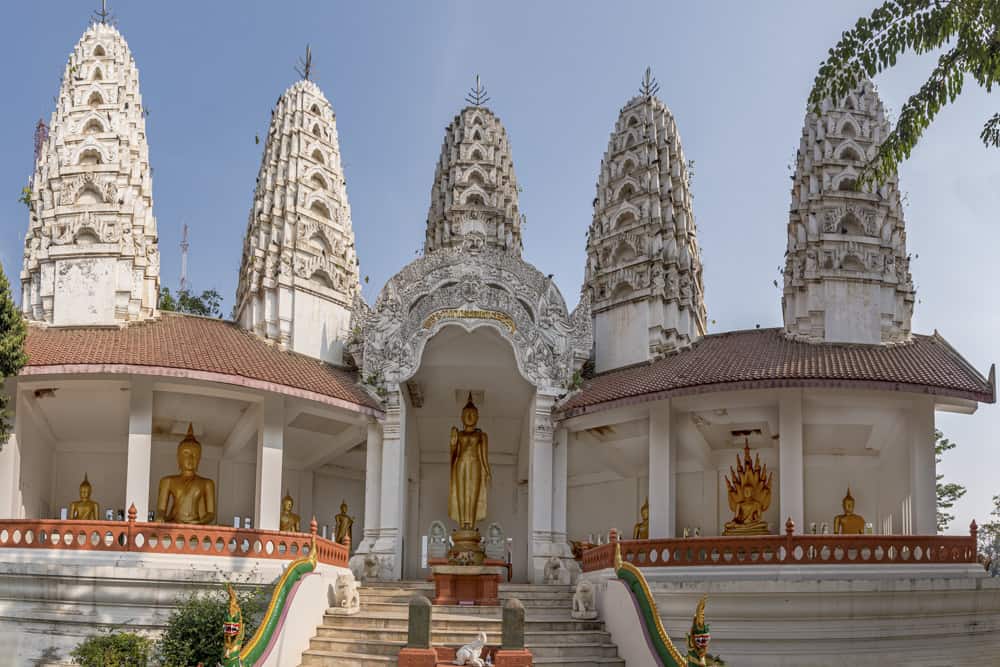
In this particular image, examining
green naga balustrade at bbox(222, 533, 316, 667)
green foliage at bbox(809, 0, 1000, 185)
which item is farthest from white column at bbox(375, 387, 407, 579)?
green foliage at bbox(809, 0, 1000, 185)

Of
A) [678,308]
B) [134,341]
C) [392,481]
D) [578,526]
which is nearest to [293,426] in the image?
[392,481]

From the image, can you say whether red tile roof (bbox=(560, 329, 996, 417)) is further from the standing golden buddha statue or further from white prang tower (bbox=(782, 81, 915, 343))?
the standing golden buddha statue

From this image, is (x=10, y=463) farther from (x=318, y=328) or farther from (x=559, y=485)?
(x=559, y=485)

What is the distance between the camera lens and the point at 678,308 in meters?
23.3

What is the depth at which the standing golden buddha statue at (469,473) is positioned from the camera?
23.0m

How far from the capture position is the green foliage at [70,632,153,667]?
636 inches

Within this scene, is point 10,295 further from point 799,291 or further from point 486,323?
point 799,291

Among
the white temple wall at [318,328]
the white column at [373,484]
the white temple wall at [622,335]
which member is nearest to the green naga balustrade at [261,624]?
the white column at [373,484]

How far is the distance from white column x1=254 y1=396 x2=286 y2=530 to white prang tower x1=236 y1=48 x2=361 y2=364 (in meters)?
1.97

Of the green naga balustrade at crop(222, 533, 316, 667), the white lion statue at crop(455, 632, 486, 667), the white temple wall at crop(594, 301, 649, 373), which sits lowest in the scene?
the white lion statue at crop(455, 632, 486, 667)

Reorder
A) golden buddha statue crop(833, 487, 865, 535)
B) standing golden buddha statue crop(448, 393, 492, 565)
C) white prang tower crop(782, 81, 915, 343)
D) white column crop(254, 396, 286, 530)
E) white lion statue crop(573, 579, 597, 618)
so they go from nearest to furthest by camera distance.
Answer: white lion statue crop(573, 579, 597, 618)
golden buddha statue crop(833, 487, 865, 535)
white column crop(254, 396, 286, 530)
white prang tower crop(782, 81, 915, 343)
standing golden buddha statue crop(448, 393, 492, 565)

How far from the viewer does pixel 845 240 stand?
22.2 m

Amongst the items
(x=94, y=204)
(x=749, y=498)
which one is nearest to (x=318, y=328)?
(x=94, y=204)

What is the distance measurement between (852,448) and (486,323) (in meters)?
7.03
